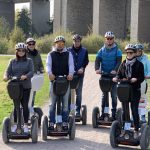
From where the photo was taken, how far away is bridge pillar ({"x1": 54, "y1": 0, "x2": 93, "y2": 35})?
54875 mm

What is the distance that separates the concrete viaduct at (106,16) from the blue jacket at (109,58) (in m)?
35.4

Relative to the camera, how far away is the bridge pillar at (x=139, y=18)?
151 ft

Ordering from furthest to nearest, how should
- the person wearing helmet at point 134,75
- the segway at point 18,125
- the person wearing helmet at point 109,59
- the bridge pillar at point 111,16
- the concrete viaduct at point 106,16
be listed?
the bridge pillar at point 111,16 → the concrete viaduct at point 106,16 → the person wearing helmet at point 109,59 → the segway at point 18,125 → the person wearing helmet at point 134,75

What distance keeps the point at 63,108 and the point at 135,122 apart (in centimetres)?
161

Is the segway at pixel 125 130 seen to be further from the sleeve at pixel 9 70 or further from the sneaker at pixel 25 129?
the sleeve at pixel 9 70

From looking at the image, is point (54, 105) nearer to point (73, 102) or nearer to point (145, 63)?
point (73, 102)

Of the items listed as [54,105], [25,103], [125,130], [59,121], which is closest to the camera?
[125,130]

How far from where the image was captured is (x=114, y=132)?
922 cm

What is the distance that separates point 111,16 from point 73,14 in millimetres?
5484

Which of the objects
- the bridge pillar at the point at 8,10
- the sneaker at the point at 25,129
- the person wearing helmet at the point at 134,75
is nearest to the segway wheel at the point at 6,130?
the sneaker at the point at 25,129

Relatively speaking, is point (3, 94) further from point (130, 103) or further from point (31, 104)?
point (130, 103)

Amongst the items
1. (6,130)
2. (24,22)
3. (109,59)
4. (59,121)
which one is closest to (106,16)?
(24,22)

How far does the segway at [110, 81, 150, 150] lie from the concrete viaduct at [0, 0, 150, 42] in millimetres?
37365

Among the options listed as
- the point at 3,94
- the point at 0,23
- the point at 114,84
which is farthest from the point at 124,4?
the point at 114,84
